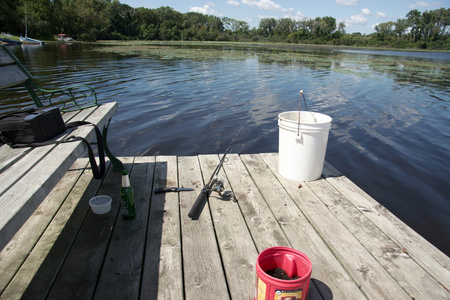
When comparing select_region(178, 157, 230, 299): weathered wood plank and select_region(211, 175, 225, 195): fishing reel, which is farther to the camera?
select_region(211, 175, 225, 195): fishing reel

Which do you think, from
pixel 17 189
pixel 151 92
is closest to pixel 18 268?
pixel 17 189

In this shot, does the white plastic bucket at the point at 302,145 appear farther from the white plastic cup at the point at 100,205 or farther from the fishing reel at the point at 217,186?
the white plastic cup at the point at 100,205

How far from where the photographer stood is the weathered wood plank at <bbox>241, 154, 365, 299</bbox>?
5.52 feet

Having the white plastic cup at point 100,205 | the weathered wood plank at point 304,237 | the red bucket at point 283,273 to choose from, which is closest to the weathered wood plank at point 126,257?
the white plastic cup at point 100,205

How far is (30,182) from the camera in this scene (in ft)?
4.83

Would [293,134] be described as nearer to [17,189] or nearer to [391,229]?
[391,229]

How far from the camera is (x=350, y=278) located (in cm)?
174

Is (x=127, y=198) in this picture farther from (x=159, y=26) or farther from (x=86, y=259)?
(x=159, y=26)

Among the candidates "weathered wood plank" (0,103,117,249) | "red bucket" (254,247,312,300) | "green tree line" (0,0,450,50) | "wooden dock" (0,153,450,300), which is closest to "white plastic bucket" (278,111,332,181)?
"wooden dock" (0,153,450,300)

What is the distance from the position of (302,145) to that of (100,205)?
1918mm

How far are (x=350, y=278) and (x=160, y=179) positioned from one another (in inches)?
77.3

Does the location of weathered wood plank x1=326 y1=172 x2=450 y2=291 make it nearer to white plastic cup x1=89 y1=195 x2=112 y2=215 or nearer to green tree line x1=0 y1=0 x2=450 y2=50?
white plastic cup x1=89 y1=195 x2=112 y2=215

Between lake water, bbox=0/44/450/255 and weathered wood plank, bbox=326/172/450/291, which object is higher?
weathered wood plank, bbox=326/172/450/291

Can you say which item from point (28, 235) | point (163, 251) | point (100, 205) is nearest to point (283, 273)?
point (163, 251)
